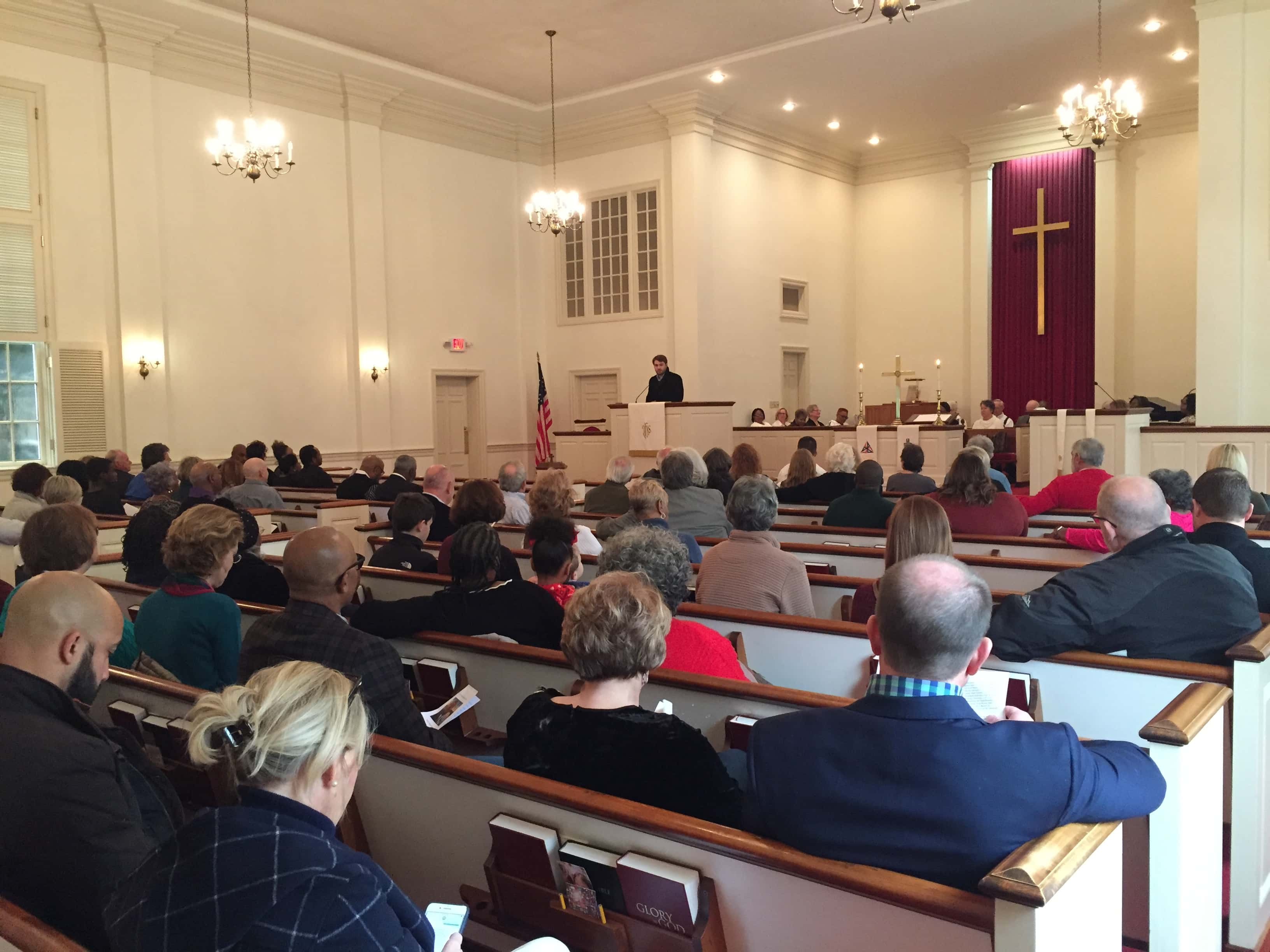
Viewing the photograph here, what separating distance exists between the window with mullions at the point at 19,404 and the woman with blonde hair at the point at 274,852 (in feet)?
29.9

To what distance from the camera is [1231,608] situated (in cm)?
254

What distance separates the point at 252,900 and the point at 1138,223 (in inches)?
565

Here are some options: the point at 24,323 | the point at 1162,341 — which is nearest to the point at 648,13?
the point at 24,323

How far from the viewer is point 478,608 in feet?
10.1

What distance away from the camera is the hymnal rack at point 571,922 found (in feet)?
5.51

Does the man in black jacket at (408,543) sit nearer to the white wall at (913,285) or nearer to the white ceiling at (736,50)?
the white ceiling at (736,50)

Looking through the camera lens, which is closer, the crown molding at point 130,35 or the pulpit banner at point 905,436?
the crown molding at point 130,35

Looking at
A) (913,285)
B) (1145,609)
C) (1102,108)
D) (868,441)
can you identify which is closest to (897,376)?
(868,441)

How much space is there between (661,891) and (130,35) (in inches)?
400

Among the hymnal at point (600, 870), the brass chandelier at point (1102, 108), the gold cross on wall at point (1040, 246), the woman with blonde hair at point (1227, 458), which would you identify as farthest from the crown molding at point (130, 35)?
the gold cross on wall at point (1040, 246)

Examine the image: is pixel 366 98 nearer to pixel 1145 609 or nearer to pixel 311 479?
pixel 311 479

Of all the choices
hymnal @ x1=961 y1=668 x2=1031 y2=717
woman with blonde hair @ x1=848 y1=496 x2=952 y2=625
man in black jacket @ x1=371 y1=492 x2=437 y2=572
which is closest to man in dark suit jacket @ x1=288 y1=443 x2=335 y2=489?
man in black jacket @ x1=371 y1=492 x2=437 y2=572

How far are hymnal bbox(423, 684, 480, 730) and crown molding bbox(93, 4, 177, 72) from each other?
899 cm

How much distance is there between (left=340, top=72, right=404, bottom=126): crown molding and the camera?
11.2m
